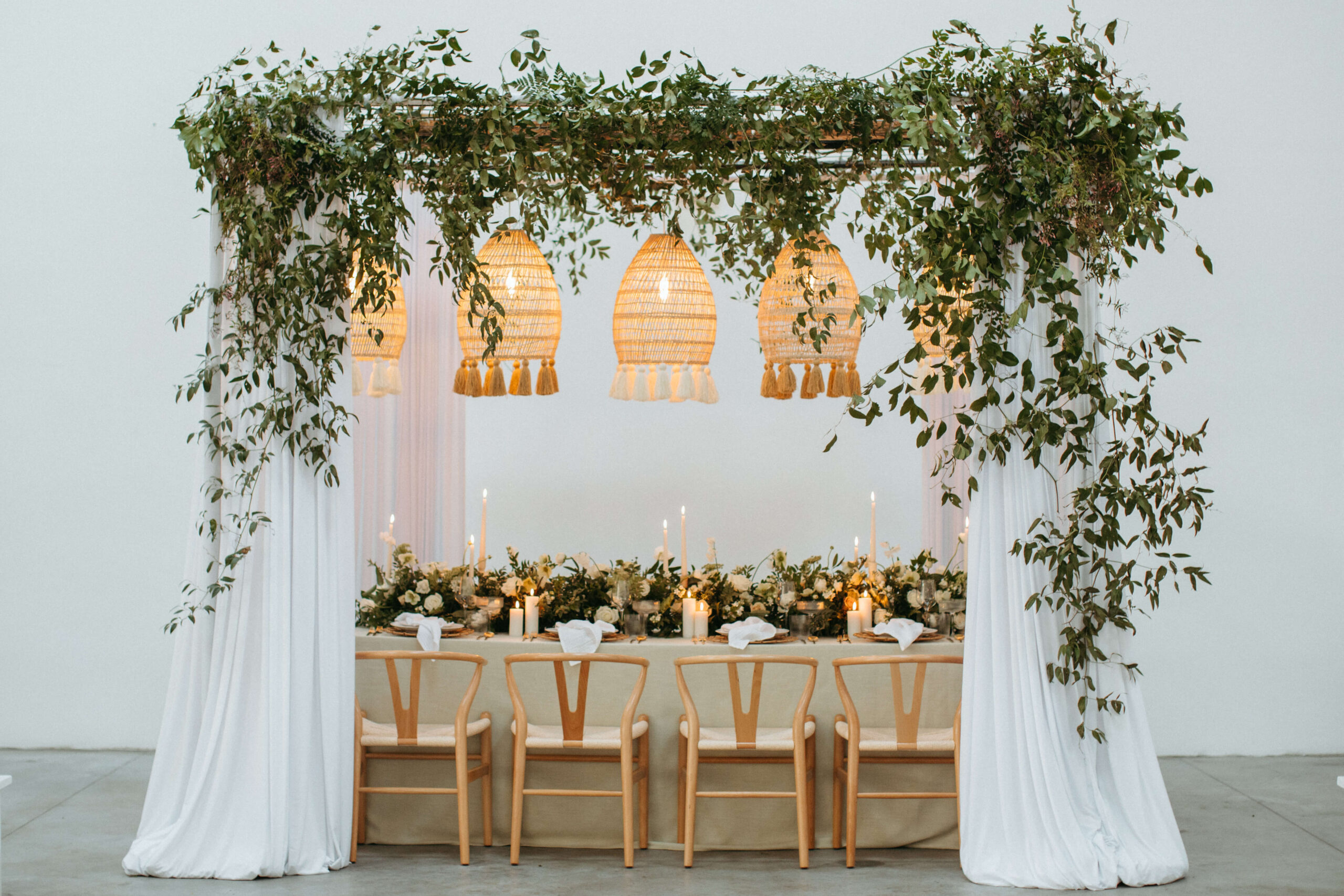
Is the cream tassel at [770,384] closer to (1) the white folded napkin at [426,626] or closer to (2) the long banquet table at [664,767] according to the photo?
(2) the long banquet table at [664,767]

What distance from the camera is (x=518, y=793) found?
4254mm

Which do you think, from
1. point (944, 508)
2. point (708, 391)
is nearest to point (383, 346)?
point (708, 391)

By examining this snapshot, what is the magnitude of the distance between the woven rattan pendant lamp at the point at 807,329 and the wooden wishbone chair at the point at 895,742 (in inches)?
44.9

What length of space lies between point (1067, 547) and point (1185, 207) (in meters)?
3.89

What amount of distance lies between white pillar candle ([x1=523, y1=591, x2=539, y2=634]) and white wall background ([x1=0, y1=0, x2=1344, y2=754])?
9.79ft

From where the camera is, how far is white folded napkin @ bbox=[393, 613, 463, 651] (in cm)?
463

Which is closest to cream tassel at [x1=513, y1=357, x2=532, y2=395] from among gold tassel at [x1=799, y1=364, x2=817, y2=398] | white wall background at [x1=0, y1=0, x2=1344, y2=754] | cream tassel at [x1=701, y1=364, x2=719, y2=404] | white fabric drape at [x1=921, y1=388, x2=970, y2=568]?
cream tassel at [x1=701, y1=364, x2=719, y2=404]

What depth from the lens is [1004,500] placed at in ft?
13.1

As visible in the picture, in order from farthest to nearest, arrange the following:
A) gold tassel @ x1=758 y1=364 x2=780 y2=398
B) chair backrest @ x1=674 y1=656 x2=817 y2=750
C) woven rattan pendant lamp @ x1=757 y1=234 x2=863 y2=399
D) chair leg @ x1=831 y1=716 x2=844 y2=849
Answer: gold tassel @ x1=758 y1=364 x2=780 y2=398 < woven rattan pendant lamp @ x1=757 y1=234 x2=863 y2=399 < chair leg @ x1=831 y1=716 x2=844 y2=849 < chair backrest @ x1=674 y1=656 x2=817 y2=750

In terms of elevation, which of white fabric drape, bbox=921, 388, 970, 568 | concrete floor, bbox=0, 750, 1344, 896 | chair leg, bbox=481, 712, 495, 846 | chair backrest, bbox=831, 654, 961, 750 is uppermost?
white fabric drape, bbox=921, 388, 970, 568

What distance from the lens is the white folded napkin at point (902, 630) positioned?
4586mm

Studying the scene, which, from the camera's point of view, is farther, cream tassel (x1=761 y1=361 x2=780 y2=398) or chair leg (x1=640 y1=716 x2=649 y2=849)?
cream tassel (x1=761 y1=361 x2=780 y2=398)

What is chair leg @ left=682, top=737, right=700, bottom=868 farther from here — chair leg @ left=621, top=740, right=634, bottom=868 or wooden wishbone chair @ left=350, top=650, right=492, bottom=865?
wooden wishbone chair @ left=350, top=650, right=492, bottom=865

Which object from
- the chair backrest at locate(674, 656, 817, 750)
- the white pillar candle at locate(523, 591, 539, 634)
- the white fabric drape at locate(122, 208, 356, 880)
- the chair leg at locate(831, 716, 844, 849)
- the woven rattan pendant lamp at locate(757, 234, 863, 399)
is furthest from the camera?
the white pillar candle at locate(523, 591, 539, 634)
